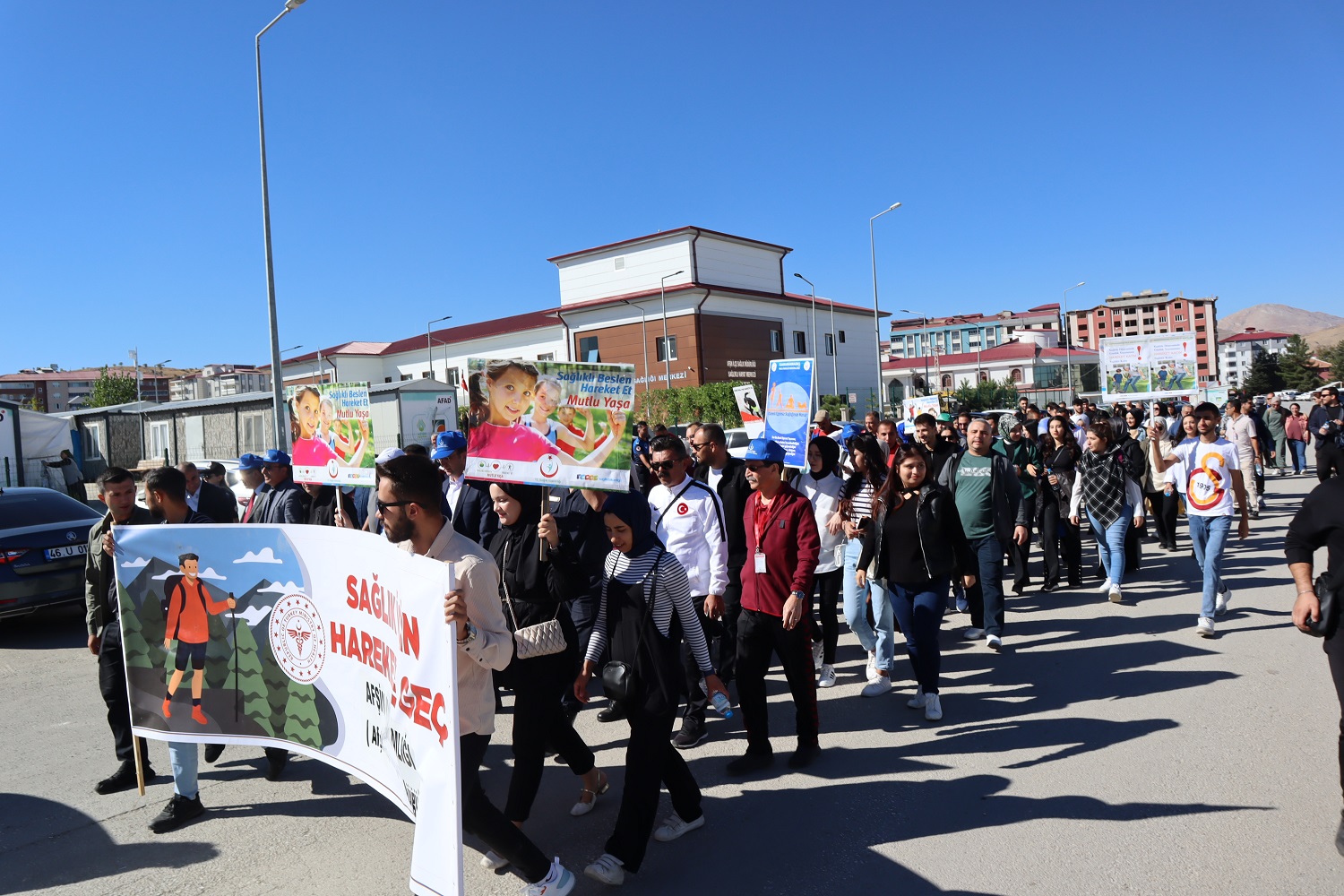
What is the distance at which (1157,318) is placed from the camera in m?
140

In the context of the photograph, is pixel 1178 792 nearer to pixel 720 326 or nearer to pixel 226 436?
pixel 226 436

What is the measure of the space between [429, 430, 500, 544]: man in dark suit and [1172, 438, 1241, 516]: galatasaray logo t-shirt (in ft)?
20.5

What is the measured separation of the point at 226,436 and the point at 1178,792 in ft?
104

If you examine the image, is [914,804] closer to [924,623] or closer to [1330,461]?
[924,623]

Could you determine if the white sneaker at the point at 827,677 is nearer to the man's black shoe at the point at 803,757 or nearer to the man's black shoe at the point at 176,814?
the man's black shoe at the point at 803,757

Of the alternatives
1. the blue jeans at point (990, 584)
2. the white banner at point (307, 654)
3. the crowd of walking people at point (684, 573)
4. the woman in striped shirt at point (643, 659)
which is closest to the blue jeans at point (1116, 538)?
the crowd of walking people at point (684, 573)

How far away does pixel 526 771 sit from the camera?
14.0ft

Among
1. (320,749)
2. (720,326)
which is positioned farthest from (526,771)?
(720,326)

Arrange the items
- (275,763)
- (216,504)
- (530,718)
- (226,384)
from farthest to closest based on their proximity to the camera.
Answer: (226,384), (216,504), (275,763), (530,718)

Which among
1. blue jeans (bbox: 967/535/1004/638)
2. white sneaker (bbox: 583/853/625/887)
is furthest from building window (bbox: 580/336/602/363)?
white sneaker (bbox: 583/853/625/887)

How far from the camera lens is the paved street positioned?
396 centimetres

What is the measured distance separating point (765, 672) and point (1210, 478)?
5047mm

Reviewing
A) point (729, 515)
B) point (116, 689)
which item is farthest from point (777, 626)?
point (116, 689)

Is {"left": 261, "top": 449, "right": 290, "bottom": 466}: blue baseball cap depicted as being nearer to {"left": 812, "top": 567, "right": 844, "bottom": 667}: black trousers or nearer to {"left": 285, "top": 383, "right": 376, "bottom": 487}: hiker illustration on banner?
{"left": 285, "top": 383, "right": 376, "bottom": 487}: hiker illustration on banner
